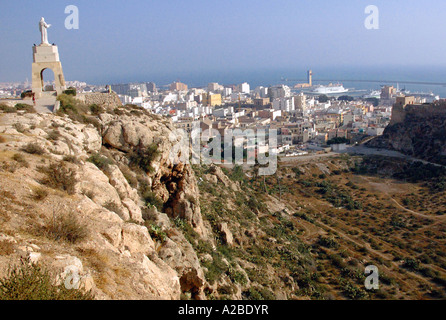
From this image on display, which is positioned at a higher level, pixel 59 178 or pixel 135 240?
pixel 59 178

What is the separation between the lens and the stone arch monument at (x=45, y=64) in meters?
9.23

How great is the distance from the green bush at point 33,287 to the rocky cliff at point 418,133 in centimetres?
3072

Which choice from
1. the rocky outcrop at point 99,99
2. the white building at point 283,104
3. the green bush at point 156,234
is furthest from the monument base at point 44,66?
the white building at point 283,104

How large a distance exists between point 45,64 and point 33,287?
7.98m

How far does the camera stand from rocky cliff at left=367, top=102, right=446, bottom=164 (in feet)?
100

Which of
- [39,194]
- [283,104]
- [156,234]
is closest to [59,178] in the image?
[39,194]

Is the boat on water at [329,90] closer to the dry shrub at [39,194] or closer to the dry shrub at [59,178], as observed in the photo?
the dry shrub at [59,178]

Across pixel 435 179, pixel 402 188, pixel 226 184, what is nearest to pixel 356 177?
pixel 402 188

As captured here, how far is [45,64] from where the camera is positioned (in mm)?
9406

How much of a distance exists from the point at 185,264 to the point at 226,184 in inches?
349

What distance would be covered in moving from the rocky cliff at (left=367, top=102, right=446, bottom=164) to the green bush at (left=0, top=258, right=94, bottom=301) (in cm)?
3072

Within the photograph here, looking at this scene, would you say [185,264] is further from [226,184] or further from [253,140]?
[253,140]
